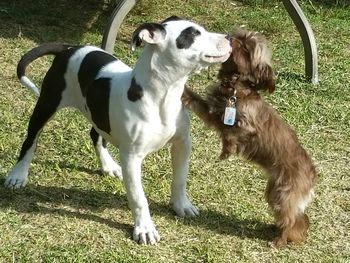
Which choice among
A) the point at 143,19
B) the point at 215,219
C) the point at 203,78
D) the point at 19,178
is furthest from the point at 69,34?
the point at 215,219

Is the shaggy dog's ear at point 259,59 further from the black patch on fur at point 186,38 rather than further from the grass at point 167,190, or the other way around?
the grass at point 167,190

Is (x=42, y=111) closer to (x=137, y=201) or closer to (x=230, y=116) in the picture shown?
(x=137, y=201)

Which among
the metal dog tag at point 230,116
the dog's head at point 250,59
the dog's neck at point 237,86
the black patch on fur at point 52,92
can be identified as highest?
the dog's head at point 250,59

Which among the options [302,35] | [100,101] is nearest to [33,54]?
[100,101]

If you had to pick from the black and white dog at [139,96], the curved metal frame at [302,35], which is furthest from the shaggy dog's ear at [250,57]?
the curved metal frame at [302,35]

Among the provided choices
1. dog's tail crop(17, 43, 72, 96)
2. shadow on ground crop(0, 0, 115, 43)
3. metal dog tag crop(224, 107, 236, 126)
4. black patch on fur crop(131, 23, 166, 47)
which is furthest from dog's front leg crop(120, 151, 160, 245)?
shadow on ground crop(0, 0, 115, 43)

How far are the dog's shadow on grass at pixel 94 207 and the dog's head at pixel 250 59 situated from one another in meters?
0.96

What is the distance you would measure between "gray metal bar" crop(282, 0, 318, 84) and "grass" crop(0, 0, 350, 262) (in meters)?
0.11

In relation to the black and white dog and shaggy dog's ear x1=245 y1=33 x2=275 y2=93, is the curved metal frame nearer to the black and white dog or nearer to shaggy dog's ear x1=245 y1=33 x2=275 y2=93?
the black and white dog

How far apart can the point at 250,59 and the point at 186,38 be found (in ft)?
1.41

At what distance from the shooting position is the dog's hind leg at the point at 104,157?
475 cm

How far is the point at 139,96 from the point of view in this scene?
12.6 ft

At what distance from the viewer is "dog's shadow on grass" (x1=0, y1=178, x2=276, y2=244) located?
172 inches

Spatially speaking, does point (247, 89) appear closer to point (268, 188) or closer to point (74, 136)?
point (268, 188)
